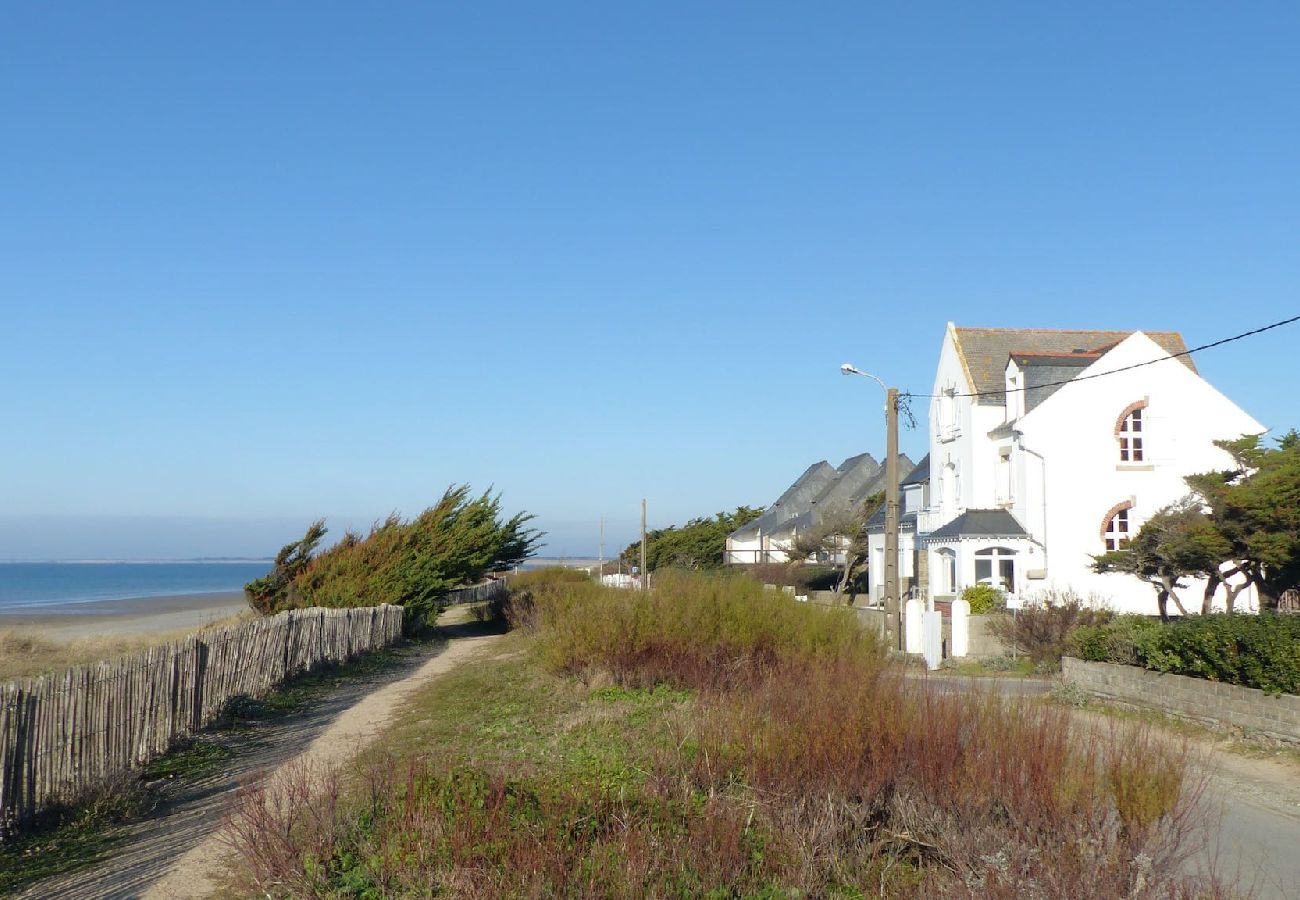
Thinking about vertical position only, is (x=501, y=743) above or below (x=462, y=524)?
below

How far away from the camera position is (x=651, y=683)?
14297 mm

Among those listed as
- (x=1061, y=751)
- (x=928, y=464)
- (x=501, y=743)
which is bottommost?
(x=501, y=743)

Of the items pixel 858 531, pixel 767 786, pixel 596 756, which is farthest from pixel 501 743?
pixel 858 531

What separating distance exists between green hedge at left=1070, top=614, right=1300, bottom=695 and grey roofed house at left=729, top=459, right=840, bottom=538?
194ft

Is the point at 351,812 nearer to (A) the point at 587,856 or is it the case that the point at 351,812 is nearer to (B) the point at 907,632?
(A) the point at 587,856

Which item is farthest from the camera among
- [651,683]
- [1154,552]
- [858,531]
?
[858,531]

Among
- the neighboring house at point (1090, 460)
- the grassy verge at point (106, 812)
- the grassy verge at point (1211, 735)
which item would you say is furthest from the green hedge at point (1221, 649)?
the neighboring house at point (1090, 460)

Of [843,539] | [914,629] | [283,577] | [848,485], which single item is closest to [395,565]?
[283,577]

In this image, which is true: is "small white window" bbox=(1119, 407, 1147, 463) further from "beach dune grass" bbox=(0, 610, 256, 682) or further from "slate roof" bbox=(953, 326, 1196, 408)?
"beach dune grass" bbox=(0, 610, 256, 682)

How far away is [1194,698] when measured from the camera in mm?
13500

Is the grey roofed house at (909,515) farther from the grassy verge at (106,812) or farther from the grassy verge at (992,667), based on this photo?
the grassy verge at (106,812)

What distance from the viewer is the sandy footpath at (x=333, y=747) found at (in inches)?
266

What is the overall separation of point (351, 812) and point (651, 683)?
7.57m

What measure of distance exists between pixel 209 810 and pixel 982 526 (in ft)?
90.4
